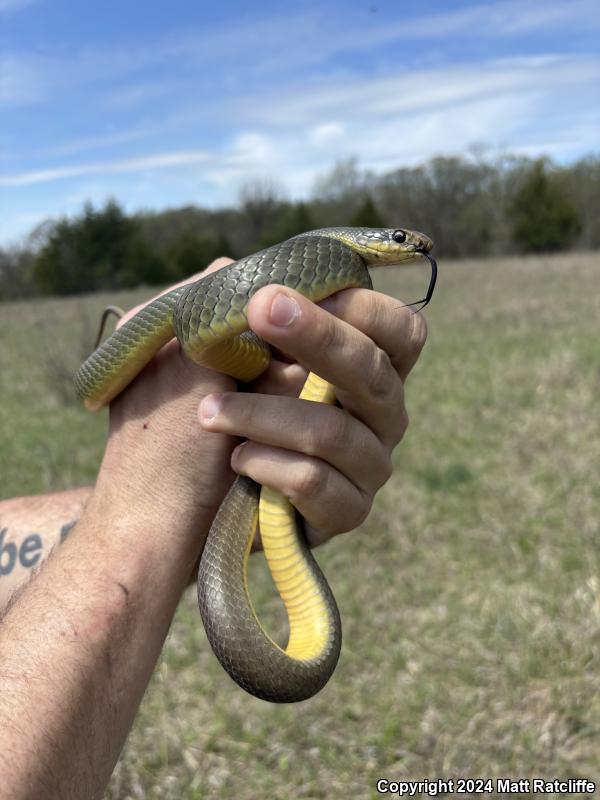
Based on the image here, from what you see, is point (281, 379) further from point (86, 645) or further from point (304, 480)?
point (86, 645)

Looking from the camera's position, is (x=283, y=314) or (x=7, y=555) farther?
(x=7, y=555)

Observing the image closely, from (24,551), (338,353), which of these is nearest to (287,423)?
(338,353)

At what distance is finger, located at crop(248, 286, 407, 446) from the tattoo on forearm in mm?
1278

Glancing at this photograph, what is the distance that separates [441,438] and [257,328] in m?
6.50

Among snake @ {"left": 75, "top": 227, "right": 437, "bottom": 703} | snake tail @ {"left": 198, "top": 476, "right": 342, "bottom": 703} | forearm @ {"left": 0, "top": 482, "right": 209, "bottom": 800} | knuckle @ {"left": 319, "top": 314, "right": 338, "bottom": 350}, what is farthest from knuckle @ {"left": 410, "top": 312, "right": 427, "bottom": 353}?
forearm @ {"left": 0, "top": 482, "right": 209, "bottom": 800}

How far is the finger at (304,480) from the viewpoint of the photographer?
6.57 feet

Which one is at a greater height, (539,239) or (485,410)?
(485,410)

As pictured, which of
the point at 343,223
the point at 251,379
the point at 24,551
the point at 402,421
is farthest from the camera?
the point at 343,223

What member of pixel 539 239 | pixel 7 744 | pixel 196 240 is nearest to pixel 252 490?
pixel 7 744

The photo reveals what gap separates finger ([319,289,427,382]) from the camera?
1.86m

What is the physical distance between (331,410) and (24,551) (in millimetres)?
1406

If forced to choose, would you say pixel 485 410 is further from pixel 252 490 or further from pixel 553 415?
pixel 252 490

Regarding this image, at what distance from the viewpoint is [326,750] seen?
3.59 m

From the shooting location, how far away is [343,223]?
52.6m
